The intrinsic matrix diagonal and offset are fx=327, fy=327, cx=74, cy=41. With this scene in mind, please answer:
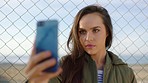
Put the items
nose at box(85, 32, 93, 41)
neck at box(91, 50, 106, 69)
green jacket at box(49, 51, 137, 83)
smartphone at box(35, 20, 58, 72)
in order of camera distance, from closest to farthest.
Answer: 1. smartphone at box(35, 20, 58, 72)
2. nose at box(85, 32, 93, 41)
3. green jacket at box(49, 51, 137, 83)
4. neck at box(91, 50, 106, 69)

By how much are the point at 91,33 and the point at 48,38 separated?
37.3 inches

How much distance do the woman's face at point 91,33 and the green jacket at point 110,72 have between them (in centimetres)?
11

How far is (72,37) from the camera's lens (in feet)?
7.70

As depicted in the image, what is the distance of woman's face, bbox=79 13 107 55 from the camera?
7.18 feet

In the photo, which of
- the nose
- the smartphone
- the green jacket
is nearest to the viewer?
the smartphone

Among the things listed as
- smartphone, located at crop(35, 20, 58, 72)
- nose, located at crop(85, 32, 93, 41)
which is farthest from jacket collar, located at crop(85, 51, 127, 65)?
smartphone, located at crop(35, 20, 58, 72)

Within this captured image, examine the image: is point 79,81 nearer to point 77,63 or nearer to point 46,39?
point 77,63

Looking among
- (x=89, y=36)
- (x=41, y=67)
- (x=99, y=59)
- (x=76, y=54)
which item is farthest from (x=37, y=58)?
(x=99, y=59)

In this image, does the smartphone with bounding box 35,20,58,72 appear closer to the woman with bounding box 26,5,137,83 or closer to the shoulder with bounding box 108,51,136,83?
the woman with bounding box 26,5,137,83

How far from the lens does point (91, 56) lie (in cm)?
240

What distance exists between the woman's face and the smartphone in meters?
0.92

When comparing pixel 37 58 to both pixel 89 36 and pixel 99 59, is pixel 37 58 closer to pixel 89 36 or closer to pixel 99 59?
pixel 89 36

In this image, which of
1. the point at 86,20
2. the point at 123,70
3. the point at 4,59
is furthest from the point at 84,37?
the point at 4,59

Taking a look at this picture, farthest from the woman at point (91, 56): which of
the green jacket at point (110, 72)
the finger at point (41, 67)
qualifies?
the finger at point (41, 67)
